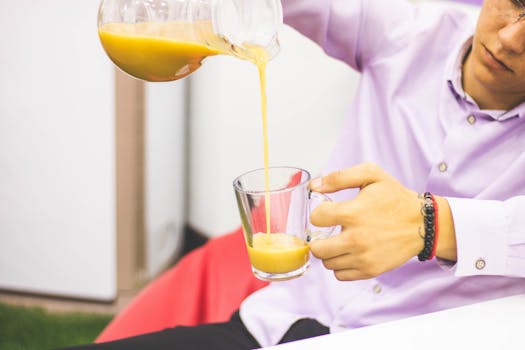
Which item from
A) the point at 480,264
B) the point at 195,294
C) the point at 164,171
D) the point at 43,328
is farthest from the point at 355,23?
the point at 43,328

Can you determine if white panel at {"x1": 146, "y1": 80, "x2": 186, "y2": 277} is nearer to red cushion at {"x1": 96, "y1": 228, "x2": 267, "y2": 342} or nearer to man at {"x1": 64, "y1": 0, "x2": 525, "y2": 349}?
red cushion at {"x1": 96, "y1": 228, "x2": 267, "y2": 342}

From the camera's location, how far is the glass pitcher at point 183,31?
3.34 feet

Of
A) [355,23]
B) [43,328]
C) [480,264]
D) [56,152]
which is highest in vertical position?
[355,23]

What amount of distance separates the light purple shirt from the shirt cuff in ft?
0.17

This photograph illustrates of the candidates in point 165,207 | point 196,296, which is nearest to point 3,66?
point 165,207

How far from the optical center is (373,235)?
99cm

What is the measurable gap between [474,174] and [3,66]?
1.60m

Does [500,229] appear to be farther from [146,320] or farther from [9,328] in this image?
[9,328]

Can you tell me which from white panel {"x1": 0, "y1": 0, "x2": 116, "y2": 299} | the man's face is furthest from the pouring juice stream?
white panel {"x1": 0, "y1": 0, "x2": 116, "y2": 299}

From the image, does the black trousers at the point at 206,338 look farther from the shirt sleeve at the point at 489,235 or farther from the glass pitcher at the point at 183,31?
the glass pitcher at the point at 183,31

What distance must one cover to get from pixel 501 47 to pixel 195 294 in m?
0.98

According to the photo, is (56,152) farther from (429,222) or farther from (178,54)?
(429,222)

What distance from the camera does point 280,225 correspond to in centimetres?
98

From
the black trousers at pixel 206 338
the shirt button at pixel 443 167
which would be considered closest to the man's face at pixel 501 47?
the shirt button at pixel 443 167
